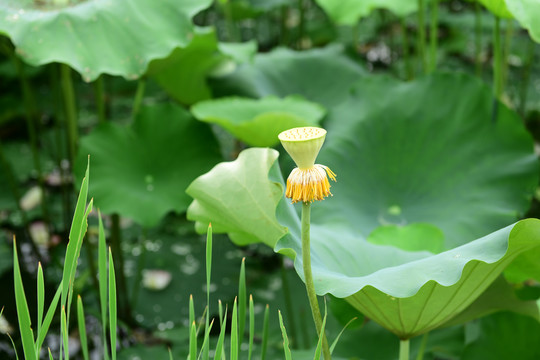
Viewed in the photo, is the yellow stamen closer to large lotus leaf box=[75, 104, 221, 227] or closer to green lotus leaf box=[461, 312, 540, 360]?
green lotus leaf box=[461, 312, 540, 360]

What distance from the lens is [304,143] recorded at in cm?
A: 57

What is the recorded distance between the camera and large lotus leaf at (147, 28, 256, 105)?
1.51m

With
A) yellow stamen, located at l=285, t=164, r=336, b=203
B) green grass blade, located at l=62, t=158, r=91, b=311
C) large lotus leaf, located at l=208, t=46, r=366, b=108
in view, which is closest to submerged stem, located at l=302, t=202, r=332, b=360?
yellow stamen, located at l=285, t=164, r=336, b=203

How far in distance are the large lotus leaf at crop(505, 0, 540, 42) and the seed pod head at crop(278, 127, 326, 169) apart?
0.61m

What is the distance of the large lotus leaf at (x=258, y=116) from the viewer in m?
1.29

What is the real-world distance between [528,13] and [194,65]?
882 millimetres

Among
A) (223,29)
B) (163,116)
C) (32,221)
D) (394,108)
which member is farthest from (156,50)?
(223,29)

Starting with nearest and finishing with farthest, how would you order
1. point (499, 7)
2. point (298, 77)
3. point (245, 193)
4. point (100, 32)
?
1. point (245, 193)
2. point (499, 7)
3. point (100, 32)
4. point (298, 77)

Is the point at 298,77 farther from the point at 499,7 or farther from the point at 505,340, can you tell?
the point at 505,340

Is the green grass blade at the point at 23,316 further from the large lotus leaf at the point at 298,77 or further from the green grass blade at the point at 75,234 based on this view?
the large lotus leaf at the point at 298,77

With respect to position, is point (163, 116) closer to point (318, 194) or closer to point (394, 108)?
point (394, 108)

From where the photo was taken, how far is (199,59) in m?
1.63

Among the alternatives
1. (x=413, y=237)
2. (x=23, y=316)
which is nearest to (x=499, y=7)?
(x=413, y=237)

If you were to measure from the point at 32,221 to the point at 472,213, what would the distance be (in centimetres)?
128
